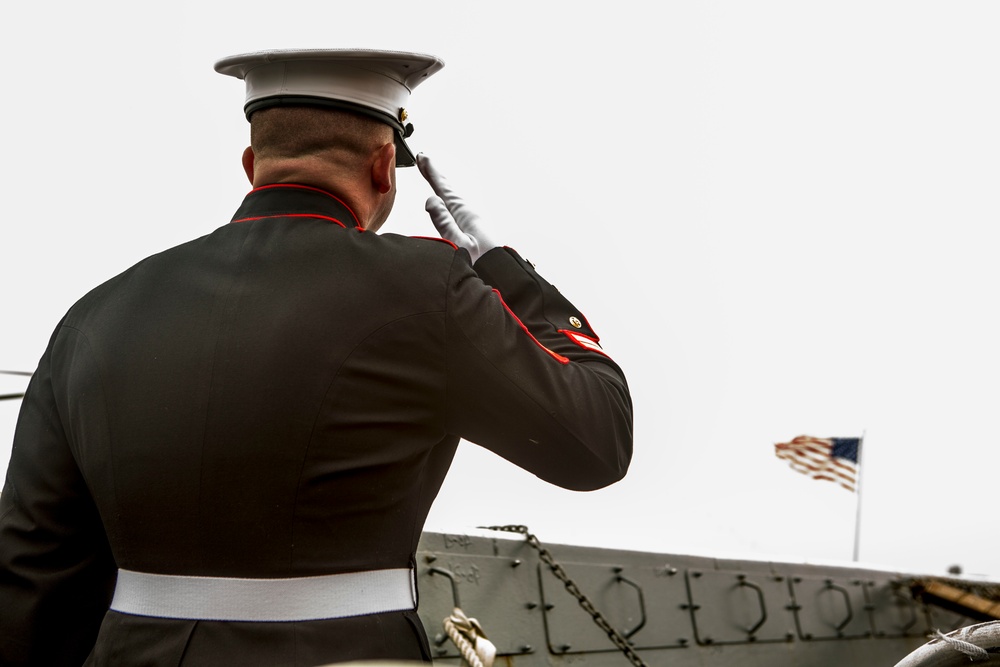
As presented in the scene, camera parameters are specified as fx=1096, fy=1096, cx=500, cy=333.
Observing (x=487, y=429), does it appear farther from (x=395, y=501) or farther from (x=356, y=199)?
(x=356, y=199)

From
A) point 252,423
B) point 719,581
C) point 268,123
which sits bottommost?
point 719,581

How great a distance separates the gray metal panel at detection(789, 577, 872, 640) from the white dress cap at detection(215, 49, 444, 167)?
3.73 metres

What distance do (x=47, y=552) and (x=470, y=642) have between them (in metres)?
0.80

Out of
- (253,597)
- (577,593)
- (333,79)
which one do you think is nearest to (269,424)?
(253,597)

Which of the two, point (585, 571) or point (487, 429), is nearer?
point (487, 429)

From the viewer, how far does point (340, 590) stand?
1.68 m

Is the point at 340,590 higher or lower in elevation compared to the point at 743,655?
higher

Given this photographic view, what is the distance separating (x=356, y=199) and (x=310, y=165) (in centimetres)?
10

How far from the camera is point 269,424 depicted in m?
1.62

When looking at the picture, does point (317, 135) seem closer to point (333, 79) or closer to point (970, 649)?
point (333, 79)

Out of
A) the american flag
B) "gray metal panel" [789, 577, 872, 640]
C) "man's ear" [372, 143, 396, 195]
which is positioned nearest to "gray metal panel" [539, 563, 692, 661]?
"gray metal panel" [789, 577, 872, 640]

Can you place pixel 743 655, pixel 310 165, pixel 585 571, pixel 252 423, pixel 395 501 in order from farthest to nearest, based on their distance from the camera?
pixel 743 655 → pixel 585 571 → pixel 310 165 → pixel 395 501 → pixel 252 423

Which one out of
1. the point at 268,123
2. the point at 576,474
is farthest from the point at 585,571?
the point at 268,123

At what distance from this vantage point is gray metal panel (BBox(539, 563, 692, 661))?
375cm
